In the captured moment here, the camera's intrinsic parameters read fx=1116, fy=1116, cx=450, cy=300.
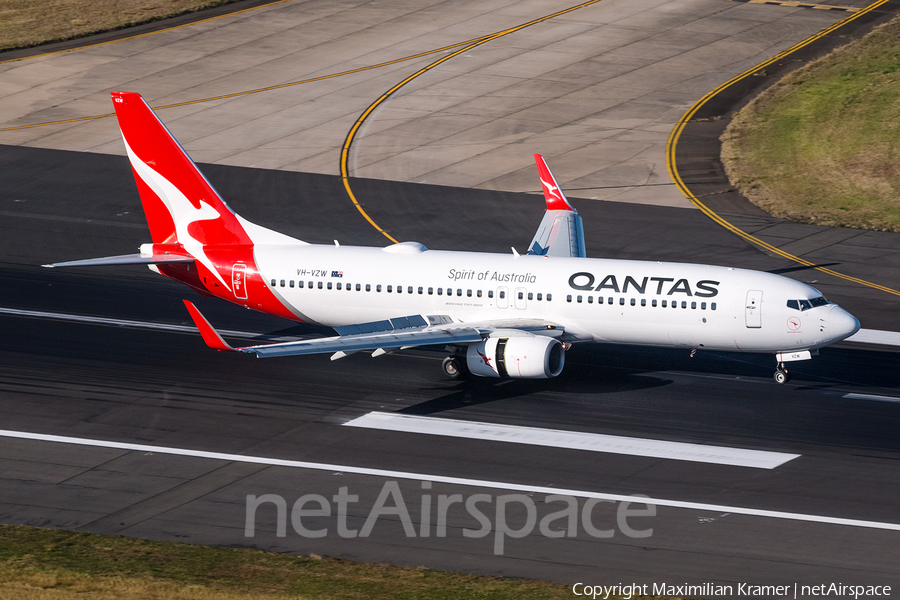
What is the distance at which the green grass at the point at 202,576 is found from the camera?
28.6 m

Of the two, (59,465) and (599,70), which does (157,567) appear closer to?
(59,465)

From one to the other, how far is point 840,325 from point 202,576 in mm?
24617

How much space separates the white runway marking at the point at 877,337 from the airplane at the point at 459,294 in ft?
21.5

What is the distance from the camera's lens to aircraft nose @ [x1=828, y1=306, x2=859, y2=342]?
40.9m

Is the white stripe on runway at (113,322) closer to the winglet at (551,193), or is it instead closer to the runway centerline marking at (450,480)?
the runway centerline marking at (450,480)

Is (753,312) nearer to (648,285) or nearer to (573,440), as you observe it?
(648,285)

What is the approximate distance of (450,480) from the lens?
35906 millimetres

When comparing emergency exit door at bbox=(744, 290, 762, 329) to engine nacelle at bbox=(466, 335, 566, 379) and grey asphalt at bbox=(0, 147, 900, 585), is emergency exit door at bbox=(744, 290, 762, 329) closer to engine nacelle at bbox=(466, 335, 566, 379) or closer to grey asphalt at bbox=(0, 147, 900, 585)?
grey asphalt at bbox=(0, 147, 900, 585)

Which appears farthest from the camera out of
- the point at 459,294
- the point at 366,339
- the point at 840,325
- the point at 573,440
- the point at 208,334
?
the point at 459,294

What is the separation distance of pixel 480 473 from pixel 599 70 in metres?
52.6

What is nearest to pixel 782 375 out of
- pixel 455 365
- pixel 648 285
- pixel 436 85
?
pixel 648 285

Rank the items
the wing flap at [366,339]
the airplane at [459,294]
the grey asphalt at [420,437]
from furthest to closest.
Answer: the airplane at [459,294] < the wing flap at [366,339] < the grey asphalt at [420,437]

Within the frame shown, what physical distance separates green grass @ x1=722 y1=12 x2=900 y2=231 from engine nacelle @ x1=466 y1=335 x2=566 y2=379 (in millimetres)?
27534

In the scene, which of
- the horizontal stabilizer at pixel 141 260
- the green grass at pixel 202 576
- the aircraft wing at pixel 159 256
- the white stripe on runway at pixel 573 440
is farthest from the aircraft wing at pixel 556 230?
the green grass at pixel 202 576
